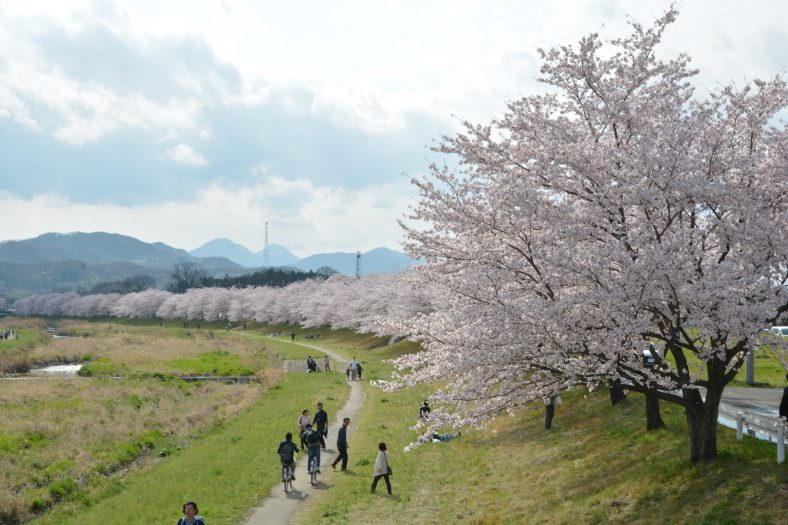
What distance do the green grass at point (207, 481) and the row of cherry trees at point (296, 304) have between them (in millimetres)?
22030

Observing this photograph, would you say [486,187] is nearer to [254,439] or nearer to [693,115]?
[693,115]

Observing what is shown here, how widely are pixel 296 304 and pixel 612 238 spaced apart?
111328mm

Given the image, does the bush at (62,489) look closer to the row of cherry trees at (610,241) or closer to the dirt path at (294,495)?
the dirt path at (294,495)

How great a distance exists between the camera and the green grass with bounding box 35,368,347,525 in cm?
1934

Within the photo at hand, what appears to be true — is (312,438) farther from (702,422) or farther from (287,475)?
(702,422)

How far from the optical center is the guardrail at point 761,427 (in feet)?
44.2

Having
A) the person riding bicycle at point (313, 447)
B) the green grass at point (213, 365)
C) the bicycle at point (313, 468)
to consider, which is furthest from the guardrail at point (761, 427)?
the green grass at point (213, 365)

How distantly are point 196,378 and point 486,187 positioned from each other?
151 ft

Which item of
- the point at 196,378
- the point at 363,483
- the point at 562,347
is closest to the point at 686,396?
the point at 562,347

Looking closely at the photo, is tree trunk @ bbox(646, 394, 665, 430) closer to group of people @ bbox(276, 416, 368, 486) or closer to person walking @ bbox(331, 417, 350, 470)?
group of people @ bbox(276, 416, 368, 486)

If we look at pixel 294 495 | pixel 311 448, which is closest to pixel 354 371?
pixel 311 448

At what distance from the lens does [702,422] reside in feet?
48.9

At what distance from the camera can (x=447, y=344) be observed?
14906 mm

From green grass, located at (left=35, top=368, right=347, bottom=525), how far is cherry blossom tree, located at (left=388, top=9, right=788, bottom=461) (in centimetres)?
832
